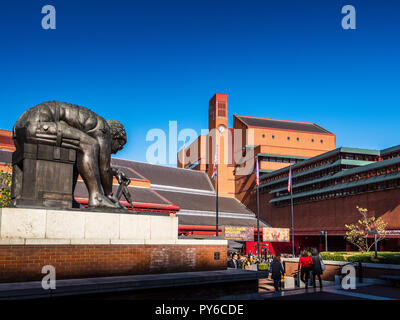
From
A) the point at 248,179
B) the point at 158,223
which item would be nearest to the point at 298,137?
the point at 248,179

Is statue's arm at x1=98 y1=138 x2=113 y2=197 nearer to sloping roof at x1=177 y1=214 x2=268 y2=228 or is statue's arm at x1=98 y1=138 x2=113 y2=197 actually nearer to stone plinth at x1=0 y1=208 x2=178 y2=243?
stone plinth at x1=0 y1=208 x2=178 y2=243

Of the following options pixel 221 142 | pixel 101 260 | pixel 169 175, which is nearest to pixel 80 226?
pixel 101 260

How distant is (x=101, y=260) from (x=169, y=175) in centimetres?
5240

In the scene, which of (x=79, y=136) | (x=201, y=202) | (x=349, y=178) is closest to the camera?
(x=79, y=136)

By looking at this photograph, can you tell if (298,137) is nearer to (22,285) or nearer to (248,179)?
(248,179)

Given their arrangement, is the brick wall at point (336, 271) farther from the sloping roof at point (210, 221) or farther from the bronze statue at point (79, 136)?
the sloping roof at point (210, 221)

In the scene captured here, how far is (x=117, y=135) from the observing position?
10.8 meters

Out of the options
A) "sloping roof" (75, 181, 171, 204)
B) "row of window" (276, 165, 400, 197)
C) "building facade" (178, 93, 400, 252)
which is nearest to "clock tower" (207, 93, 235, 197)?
"building facade" (178, 93, 400, 252)

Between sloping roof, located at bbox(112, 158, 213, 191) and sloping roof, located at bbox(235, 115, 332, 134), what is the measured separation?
12.6 metres

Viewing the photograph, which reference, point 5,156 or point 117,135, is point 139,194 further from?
point 117,135

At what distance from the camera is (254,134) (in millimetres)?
62750

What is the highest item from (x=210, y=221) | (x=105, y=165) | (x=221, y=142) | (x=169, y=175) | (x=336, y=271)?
(x=221, y=142)

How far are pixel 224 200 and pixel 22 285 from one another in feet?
177

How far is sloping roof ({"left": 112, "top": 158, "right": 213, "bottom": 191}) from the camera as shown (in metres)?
57.2
